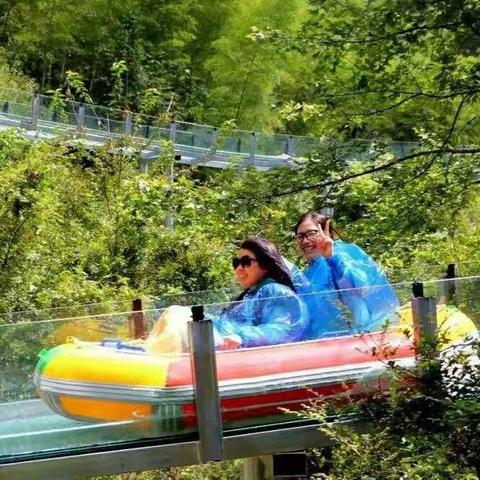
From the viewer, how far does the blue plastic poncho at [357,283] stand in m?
2.85

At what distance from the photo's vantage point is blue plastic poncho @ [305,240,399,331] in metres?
2.85

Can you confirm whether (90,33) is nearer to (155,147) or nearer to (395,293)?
(155,147)

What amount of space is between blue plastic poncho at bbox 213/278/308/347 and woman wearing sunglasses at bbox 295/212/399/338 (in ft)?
0.18

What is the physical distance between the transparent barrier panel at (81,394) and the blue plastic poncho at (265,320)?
204 mm

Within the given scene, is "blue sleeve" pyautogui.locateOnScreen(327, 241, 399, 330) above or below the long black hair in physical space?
below

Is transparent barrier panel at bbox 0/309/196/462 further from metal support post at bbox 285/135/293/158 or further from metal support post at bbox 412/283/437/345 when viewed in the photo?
metal support post at bbox 285/135/293/158

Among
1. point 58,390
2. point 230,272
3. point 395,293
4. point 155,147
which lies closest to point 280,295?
point 395,293

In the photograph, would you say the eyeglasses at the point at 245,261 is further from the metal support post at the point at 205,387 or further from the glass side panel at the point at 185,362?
the metal support post at the point at 205,387

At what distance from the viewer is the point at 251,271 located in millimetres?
3041

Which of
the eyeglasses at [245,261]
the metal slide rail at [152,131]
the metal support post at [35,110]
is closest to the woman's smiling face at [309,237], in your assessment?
the eyeglasses at [245,261]

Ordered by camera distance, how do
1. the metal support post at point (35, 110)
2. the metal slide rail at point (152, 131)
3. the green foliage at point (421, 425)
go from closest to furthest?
the green foliage at point (421, 425)
the metal slide rail at point (152, 131)
the metal support post at point (35, 110)

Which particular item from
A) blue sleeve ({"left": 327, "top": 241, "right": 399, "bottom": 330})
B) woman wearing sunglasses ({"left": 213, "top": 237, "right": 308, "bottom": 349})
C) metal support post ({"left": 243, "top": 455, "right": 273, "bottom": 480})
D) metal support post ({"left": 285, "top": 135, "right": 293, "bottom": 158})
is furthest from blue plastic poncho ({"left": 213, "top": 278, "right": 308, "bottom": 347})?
metal support post ({"left": 285, "top": 135, "right": 293, "bottom": 158})

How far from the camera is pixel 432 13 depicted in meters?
3.36

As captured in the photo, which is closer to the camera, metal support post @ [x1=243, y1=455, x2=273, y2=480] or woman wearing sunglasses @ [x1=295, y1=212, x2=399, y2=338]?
woman wearing sunglasses @ [x1=295, y1=212, x2=399, y2=338]
